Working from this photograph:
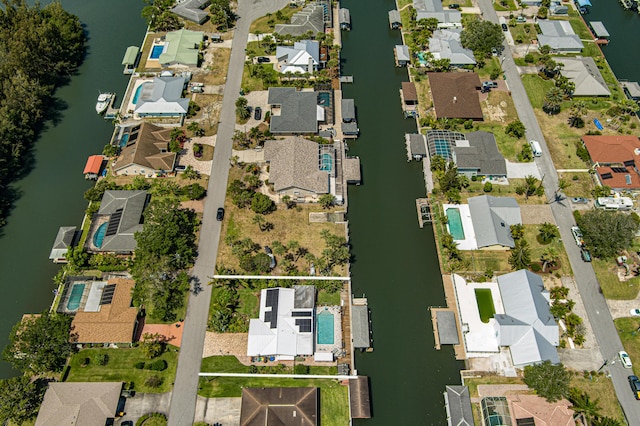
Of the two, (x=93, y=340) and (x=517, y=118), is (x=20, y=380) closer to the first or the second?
(x=93, y=340)

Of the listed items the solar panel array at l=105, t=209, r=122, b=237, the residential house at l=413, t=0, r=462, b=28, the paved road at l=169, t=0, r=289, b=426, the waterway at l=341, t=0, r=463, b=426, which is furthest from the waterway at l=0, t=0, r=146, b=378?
the residential house at l=413, t=0, r=462, b=28

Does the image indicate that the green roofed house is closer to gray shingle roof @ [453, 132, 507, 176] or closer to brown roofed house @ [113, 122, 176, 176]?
brown roofed house @ [113, 122, 176, 176]

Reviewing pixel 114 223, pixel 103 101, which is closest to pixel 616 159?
pixel 114 223

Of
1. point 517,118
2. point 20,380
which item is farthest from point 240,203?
point 517,118

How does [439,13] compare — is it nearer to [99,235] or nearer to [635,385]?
[635,385]

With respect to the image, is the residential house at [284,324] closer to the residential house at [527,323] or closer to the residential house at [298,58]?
the residential house at [527,323]

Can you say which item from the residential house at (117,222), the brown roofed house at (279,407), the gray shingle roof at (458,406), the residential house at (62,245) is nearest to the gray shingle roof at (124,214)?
the residential house at (117,222)


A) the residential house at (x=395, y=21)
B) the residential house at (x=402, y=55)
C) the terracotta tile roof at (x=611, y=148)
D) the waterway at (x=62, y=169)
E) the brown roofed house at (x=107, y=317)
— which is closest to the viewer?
the brown roofed house at (x=107, y=317)
